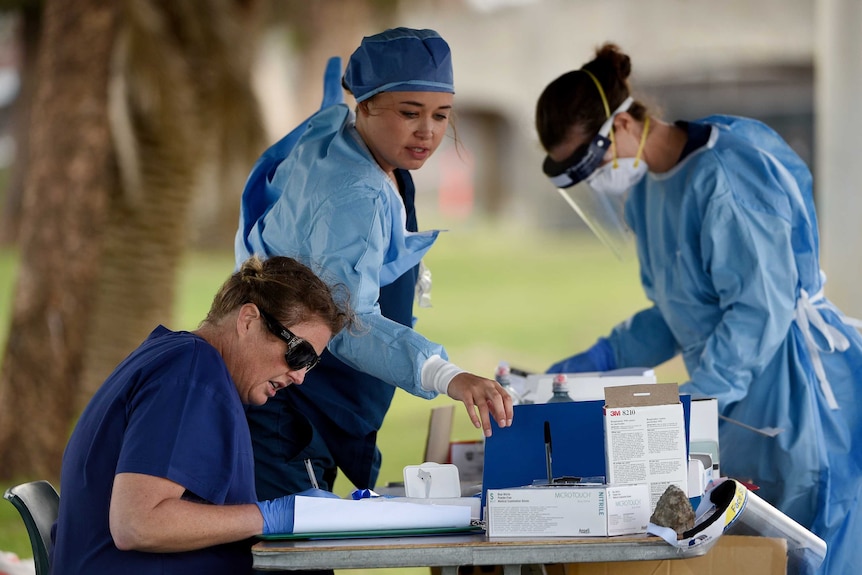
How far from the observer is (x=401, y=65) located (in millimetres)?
2746

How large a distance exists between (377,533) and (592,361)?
1.53 metres

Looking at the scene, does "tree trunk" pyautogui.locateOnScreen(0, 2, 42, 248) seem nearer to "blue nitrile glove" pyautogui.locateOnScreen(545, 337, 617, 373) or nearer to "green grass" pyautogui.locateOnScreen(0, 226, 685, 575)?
"green grass" pyautogui.locateOnScreen(0, 226, 685, 575)

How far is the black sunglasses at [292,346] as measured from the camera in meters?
2.25

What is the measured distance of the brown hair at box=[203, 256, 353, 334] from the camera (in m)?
2.26

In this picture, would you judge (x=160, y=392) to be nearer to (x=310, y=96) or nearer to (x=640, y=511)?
(x=640, y=511)

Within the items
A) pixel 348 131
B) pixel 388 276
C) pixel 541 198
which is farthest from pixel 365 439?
pixel 541 198

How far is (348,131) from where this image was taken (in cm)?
287

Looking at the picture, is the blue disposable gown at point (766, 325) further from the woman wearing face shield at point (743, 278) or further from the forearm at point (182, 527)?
the forearm at point (182, 527)

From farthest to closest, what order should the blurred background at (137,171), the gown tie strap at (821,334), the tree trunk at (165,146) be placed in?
the tree trunk at (165,146) < the blurred background at (137,171) < the gown tie strap at (821,334)

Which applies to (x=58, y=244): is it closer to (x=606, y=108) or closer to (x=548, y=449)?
(x=606, y=108)

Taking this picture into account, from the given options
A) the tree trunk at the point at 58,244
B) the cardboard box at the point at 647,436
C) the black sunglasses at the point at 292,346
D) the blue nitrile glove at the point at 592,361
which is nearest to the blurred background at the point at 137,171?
the tree trunk at the point at 58,244

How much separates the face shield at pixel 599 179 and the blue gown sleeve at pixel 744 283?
0.30m

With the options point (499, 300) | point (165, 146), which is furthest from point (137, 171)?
point (499, 300)

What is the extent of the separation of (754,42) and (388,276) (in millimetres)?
18490
